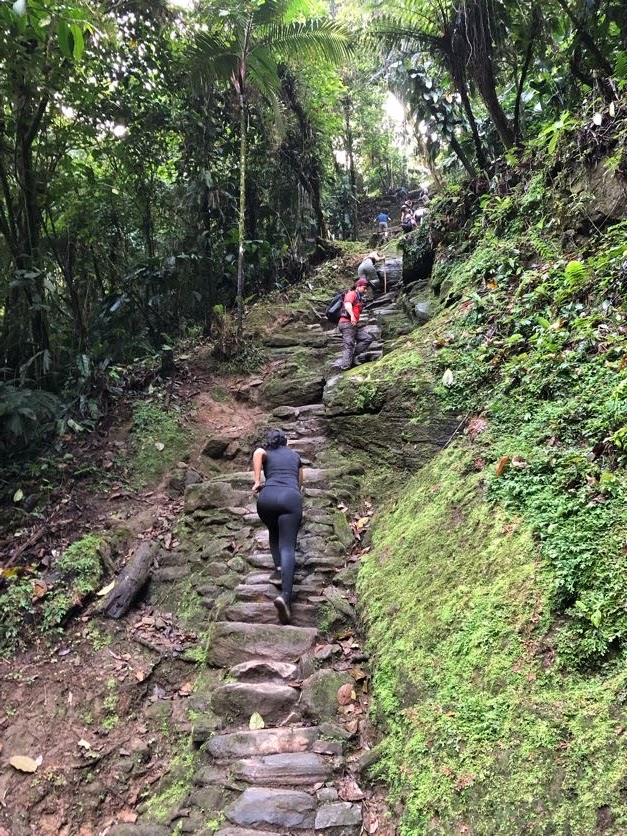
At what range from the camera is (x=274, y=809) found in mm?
3174

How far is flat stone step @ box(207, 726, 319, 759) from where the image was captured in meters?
3.62

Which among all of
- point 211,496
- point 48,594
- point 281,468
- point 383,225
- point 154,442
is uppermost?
point 383,225

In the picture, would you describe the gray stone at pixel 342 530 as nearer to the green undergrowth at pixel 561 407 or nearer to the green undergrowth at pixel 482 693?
the green undergrowth at pixel 482 693

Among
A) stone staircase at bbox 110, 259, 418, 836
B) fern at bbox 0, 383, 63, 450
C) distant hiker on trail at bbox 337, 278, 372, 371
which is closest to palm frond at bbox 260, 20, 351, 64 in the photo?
distant hiker on trail at bbox 337, 278, 372, 371

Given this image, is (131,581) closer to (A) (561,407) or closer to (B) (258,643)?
(B) (258,643)

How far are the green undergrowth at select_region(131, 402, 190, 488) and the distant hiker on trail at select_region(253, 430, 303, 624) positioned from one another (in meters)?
2.42

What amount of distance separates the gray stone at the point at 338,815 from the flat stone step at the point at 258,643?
1.31 m

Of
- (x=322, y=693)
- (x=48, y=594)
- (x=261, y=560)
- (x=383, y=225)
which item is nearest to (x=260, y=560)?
(x=261, y=560)

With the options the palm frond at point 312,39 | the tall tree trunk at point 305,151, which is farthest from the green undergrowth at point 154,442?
the tall tree trunk at point 305,151

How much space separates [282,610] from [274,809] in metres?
1.56

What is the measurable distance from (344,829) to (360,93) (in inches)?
944

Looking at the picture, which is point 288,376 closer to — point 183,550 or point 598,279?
point 183,550

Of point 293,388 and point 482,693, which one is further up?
point 293,388

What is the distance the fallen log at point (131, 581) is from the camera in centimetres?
523
